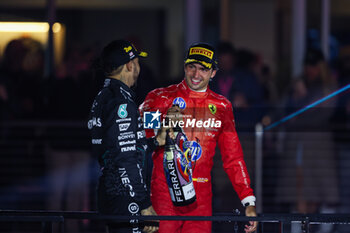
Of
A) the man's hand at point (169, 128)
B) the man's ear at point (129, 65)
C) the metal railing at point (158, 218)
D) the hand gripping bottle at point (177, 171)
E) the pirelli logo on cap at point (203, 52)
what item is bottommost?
the metal railing at point (158, 218)

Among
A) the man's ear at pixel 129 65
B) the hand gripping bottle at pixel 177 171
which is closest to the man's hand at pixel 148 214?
the hand gripping bottle at pixel 177 171

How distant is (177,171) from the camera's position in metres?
3.98

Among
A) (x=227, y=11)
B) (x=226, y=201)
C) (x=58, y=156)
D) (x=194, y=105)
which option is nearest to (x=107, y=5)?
(x=227, y=11)

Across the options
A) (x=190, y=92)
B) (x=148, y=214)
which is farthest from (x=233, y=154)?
(x=148, y=214)

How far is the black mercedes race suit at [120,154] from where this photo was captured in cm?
364

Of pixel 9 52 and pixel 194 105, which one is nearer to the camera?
pixel 194 105

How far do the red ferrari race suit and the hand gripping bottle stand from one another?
0.12m

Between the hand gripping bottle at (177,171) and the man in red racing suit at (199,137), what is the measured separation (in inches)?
4.8

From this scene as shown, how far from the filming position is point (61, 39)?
333 inches

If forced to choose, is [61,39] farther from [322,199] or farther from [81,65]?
[322,199]

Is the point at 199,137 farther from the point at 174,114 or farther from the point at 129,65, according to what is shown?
the point at 129,65

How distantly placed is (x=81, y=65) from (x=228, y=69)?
133 centimetres

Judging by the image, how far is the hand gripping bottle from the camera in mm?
3971

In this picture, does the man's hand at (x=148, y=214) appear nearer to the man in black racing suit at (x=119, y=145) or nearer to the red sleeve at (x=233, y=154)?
the man in black racing suit at (x=119, y=145)
